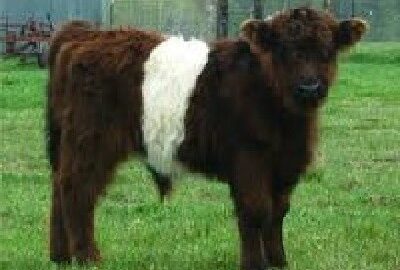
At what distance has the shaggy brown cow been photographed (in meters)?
6.83

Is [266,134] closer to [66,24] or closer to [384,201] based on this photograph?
[66,24]

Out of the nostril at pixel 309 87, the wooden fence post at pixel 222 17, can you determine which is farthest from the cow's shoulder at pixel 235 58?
the wooden fence post at pixel 222 17

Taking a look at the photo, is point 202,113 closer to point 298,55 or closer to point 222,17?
point 298,55

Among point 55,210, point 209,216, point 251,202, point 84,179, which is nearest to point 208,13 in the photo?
point 209,216

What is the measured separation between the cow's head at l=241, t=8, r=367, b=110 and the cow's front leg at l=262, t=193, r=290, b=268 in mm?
834

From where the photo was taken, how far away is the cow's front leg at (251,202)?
696cm

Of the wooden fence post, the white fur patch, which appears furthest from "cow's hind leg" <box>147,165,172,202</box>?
the wooden fence post

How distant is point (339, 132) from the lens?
1741 cm

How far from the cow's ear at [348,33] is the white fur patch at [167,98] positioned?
885 mm

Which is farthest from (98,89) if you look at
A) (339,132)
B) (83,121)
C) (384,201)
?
(339,132)

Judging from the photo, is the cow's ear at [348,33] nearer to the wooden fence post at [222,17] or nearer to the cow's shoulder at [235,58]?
the cow's shoulder at [235,58]

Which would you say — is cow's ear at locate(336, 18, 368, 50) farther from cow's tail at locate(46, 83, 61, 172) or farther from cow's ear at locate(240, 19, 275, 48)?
cow's tail at locate(46, 83, 61, 172)

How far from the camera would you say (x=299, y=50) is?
6734 mm

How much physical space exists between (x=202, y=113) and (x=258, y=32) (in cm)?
64
